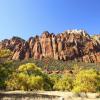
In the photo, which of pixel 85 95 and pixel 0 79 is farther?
pixel 0 79

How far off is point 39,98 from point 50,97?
139cm

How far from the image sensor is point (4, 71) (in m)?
62.2

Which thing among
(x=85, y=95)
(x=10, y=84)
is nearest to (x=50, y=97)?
(x=85, y=95)

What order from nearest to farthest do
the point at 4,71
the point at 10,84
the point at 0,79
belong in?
the point at 4,71 → the point at 0,79 → the point at 10,84

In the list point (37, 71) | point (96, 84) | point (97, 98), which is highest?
point (37, 71)

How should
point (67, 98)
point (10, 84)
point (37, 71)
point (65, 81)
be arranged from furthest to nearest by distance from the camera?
point (37, 71)
point (65, 81)
point (10, 84)
point (67, 98)

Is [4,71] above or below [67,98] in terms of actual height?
above

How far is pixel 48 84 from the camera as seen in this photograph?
3644 inches

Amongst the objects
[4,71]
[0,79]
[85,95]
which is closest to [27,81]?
[0,79]

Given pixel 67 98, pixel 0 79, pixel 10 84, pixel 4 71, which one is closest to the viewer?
pixel 67 98

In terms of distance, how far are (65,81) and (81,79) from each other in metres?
12.1

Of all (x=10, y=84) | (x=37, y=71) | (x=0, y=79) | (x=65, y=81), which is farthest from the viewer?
(x=37, y=71)

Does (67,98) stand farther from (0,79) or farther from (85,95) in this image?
(0,79)

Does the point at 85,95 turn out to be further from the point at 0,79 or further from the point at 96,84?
the point at 96,84
